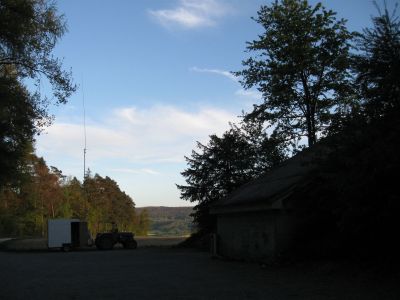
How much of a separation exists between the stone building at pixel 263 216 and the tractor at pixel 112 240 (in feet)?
56.7

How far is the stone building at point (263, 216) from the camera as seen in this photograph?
21.0 metres

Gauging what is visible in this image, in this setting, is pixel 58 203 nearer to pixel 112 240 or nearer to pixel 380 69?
pixel 112 240

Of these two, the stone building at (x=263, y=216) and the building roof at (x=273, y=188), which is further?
the stone building at (x=263, y=216)

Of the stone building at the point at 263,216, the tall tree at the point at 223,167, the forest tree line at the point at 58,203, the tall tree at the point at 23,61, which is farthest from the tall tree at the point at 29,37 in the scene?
the forest tree line at the point at 58,203

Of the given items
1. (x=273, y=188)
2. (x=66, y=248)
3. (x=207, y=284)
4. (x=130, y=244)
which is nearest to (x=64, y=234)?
(x=66, y=248)

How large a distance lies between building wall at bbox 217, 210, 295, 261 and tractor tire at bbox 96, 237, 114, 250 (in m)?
17.4

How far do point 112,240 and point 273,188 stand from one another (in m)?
22.9

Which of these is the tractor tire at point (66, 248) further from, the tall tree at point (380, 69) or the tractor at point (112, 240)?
the tall tree at point (380, 69)

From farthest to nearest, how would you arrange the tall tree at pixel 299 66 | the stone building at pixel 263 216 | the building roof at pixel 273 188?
the tall tree at pixel 299 66 → the stone building at pixel 263 216 → the building roof at pixel 273 188

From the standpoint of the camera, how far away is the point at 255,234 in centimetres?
2280

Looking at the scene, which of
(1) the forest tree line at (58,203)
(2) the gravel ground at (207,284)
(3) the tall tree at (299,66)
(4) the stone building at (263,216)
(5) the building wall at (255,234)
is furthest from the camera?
(1) the forest tree line at (58,203)

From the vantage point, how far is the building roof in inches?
819

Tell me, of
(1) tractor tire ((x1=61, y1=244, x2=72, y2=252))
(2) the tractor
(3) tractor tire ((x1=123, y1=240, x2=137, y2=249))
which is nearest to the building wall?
(3) tractor tire ((x1=123, y1=240, x2=137, y2=249))

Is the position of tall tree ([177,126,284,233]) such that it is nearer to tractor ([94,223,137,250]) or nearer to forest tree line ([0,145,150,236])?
tractor ([94,223,137,250])
